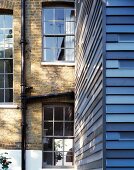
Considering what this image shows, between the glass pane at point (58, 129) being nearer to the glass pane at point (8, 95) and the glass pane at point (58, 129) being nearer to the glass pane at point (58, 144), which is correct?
the glass pane at point (58, 144)

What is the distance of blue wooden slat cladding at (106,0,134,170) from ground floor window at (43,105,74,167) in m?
8.33

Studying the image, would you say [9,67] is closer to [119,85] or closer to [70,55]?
[70,55]

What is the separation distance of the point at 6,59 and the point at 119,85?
900cm

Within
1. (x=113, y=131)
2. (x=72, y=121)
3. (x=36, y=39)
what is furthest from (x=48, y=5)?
(x=113, y=131)

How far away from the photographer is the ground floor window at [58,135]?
597 inches

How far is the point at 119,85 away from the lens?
688cm

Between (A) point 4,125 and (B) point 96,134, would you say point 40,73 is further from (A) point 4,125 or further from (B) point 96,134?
(B) point 96,134

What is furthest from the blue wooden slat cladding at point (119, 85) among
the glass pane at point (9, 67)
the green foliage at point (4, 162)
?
the glass pane at point (9, 67)

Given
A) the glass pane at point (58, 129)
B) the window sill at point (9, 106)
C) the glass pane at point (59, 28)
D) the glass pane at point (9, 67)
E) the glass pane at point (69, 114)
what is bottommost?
the glass pane at point (58, 129)

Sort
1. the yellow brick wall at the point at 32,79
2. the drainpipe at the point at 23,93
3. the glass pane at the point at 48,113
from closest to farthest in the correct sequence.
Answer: the drainpipe at the point at 23,93 < the yellow brick wall at the point at 32,79 < the glass pane at the point at 48,113

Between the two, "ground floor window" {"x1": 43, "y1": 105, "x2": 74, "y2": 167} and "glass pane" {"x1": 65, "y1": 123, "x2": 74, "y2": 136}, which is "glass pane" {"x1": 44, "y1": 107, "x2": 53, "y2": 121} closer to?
"ground floor window" {"x1": 43, "y1": 105, "x2": 74, "y2": 167}

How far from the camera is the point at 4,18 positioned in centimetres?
1566

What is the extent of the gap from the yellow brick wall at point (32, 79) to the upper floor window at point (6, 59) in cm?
29

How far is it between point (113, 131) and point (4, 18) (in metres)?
9.65
